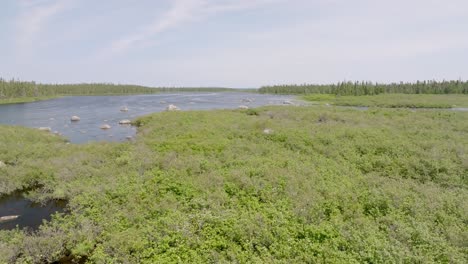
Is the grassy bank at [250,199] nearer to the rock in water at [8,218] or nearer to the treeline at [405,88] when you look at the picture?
the rock in water at [8,218]

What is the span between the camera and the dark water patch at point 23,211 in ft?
36.1

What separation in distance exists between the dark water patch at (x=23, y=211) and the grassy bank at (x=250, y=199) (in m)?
0.47

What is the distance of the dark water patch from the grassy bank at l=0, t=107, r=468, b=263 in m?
0.47

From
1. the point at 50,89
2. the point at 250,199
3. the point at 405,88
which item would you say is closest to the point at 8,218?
the point at 250,199

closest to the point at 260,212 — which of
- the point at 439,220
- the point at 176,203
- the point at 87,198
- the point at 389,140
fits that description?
the point at 176,203

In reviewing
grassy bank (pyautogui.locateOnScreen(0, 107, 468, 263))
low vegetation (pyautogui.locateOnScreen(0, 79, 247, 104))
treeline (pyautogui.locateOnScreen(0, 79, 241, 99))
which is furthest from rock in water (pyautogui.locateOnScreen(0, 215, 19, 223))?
treeline (pyautogui.locateOnScreen(0, 79, 241, 99))

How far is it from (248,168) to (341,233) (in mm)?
5733

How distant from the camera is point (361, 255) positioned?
782cm

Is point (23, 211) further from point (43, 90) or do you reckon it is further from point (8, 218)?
point (43, 90)

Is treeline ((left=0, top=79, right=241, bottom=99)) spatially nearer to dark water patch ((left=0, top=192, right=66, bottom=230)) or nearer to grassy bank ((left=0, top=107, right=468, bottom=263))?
grassy bank ((left=0, top=107, right=468, bottom=263))

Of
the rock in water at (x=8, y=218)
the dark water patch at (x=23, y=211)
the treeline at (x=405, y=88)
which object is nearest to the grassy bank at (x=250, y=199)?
the dark water patch at (x=23, y=211)

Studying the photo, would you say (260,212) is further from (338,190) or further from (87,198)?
(87,198)

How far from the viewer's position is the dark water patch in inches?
433

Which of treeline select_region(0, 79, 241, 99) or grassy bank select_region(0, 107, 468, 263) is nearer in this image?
grassy bank select_region(0, 107, 468, 263)
